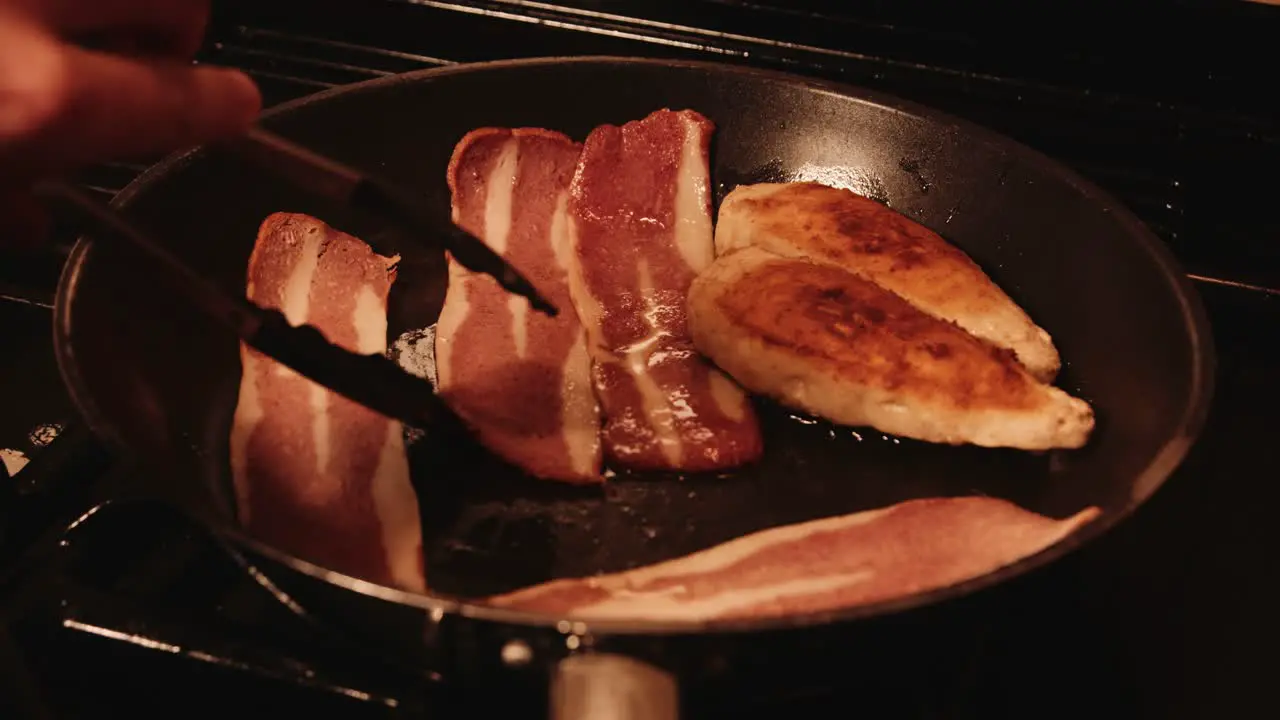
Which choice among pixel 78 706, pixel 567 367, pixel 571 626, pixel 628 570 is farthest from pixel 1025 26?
pixel 78 706

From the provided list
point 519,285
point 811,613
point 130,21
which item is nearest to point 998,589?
point 811,613

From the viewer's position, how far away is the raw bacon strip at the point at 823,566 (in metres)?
0.95

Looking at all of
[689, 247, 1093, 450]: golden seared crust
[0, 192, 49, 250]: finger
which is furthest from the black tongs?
[689, 247, 1093, 450]: golden seared crust

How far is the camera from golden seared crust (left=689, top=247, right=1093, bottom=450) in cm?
116

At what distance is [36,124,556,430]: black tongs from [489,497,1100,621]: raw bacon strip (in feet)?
0.73

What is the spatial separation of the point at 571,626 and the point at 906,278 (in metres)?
0.74

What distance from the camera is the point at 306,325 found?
933 mm

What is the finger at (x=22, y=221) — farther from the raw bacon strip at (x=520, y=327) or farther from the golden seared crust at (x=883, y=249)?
the golden seared crust at (x=883, y=249)

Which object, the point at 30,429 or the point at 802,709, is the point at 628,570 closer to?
the point at 802,709

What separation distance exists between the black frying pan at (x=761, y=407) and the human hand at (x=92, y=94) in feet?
0.95

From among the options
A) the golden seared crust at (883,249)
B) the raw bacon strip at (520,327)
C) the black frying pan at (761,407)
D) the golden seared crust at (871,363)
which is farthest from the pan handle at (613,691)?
the golden seared crust at (883,249)

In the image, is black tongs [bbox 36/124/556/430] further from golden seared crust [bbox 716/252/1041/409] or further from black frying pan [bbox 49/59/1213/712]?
golden seared crust [bbox 716/252/1041/409]

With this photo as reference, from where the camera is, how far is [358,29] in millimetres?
1723

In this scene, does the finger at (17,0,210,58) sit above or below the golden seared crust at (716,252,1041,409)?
above
